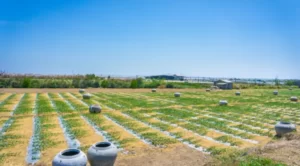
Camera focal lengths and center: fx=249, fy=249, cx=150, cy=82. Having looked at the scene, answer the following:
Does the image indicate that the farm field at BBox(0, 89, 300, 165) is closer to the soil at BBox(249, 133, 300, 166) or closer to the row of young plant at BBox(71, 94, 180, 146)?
the row of young plant at BBox(71, 94, 180, 146)

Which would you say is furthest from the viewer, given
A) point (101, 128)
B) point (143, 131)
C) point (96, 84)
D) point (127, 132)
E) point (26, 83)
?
point (96, 84)

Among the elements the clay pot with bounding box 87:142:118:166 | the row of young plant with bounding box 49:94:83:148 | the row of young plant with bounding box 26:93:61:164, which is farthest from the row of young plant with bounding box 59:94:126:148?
the clay pot with bounding box 87:142:118:166

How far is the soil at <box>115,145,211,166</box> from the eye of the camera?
7.64m

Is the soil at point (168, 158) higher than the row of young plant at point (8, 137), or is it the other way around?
the row of young plant at point (8, 137)

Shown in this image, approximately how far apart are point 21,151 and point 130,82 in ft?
119

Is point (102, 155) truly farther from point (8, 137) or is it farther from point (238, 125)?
point (238, 125)

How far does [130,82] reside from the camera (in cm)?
4466

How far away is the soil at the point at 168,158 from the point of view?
25.1 feet

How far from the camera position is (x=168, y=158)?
319 inches

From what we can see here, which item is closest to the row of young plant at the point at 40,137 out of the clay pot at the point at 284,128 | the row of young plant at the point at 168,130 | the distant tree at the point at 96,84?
the row of young plant at the point at 168,130

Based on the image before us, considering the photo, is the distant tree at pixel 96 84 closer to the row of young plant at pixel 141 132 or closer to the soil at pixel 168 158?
the row of young plant at pixel 141 132

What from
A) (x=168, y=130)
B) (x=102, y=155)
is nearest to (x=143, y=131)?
(x=168, y=130)

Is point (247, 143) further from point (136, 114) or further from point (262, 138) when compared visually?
point (136, 114)

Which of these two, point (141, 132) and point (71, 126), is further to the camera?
point (71, 126)
